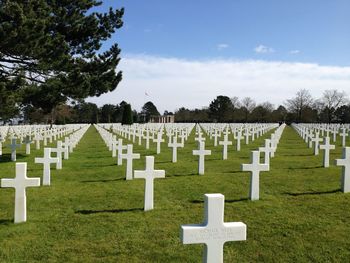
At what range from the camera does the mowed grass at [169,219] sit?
187 inches

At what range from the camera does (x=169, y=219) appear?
606 cm

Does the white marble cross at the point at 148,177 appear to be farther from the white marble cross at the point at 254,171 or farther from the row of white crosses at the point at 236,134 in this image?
the row of white crosses at the point at 236,134

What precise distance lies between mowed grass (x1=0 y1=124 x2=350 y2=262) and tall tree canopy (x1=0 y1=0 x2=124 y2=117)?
4.81 metres

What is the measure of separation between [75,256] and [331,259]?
3.18 metres

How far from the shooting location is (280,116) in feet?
257

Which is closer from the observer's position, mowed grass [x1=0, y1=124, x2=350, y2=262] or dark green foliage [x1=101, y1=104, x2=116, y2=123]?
mowed grass [x1=0, y1=124, x2=350, y2=262]

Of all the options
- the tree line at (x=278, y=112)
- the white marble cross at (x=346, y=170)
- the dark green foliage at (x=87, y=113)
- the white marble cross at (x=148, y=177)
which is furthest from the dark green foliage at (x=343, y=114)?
the white marble cross at (x=148, y=177)

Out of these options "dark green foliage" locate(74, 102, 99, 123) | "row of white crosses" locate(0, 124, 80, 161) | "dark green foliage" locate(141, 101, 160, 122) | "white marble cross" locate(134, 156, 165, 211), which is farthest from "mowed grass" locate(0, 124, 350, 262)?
"dark green foliage" locate(141, 101, 160, 122)

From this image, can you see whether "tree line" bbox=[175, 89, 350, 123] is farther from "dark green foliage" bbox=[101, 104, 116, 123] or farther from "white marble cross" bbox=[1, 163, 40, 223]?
"white marble cross" bbox=[1, 163, 40, 223]

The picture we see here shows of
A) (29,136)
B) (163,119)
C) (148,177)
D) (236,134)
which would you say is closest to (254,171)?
(148,177)

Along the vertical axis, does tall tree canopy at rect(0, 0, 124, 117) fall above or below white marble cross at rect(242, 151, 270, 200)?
above

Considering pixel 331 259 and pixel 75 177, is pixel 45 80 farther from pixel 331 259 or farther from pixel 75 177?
pixel 331 259

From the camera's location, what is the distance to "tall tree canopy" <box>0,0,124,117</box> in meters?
11.8

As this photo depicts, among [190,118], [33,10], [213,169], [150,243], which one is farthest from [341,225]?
[190,118]
